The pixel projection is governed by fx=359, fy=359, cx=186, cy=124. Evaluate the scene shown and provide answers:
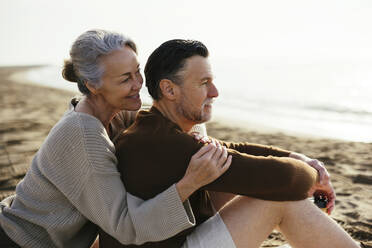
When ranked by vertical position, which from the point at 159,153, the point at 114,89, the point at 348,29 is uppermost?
the point at 114,89

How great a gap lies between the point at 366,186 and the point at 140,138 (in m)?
3.71

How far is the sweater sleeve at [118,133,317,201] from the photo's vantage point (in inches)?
70.2

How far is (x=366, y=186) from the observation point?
451cm

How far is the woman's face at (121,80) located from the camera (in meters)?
2.23

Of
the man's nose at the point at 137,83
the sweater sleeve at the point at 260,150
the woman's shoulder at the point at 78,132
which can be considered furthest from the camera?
the sweater sleeve at the point at 260,150

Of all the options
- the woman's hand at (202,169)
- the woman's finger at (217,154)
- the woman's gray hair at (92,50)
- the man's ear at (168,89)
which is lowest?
the woman's hand at (202,169)

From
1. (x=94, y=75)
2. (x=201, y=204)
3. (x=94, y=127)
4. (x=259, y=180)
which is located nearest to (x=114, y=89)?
(x=94, y=75)

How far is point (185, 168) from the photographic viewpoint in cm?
179

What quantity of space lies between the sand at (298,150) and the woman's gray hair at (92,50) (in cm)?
207

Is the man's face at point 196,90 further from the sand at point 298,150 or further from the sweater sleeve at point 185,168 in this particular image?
the sand at point 298,150

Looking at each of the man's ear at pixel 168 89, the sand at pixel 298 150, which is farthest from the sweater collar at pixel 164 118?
the sand at pixel 298 150

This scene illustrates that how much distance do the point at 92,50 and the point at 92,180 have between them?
0.80 m

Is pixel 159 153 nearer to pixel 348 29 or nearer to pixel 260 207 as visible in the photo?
pixel 260 207

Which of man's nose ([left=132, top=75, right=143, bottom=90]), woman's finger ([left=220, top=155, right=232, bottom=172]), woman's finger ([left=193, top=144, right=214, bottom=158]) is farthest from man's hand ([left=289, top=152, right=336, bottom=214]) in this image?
man's nose ([left=132, top=75, right=143, bottom=90])
